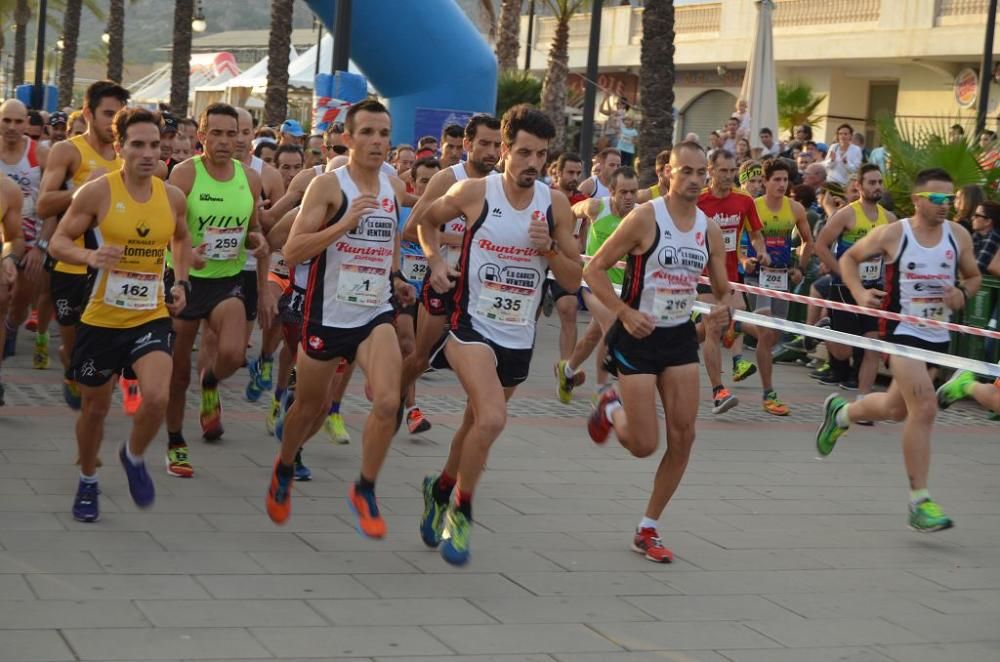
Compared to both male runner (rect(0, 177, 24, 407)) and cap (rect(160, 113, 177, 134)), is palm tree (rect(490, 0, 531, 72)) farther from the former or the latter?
male runner (rect(0, 177, 24, 407))

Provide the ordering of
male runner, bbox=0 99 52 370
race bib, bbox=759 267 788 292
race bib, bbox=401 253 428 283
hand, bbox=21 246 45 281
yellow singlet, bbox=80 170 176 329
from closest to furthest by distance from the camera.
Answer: yellow singlet, bbox=80 170 176 329 < hand, bbox=21 246 45 281 < race bib, bbox=401 253 428 283 < male runner, bbox=0 99 52 370 < race bib, bbox=759 267 788 292

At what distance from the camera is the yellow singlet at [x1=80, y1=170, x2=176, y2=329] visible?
→ 674 centimetres

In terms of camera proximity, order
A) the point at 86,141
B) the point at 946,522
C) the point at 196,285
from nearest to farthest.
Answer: the point at 946,522 < the point at 196,285 < the point at 86,141

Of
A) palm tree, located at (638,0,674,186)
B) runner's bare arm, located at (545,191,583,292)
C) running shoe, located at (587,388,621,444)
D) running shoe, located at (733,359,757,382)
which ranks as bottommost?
running shoe, located at (733,359,757,382)

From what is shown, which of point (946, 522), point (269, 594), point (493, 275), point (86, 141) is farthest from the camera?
point (86, 141)

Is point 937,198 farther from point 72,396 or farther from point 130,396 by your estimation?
point 72,396

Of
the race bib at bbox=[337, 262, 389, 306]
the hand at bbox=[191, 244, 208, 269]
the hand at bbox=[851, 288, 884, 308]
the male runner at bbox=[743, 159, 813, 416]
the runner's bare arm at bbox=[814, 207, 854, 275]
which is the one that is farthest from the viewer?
the male runner at bbox=[743, 159, 813, 416]

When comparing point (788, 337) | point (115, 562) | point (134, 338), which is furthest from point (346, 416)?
point (788, 337)

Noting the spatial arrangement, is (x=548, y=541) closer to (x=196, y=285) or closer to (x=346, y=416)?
(x=196, y=285)

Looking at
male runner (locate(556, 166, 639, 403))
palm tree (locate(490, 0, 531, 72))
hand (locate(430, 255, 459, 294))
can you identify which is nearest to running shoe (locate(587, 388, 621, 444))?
hand (locate(430, 255, 459, 294))

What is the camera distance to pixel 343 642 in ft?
16.8

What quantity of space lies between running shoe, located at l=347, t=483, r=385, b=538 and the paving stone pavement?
5.5 inches

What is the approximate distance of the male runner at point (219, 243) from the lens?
8.26 m

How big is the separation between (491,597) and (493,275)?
4.86 ft
